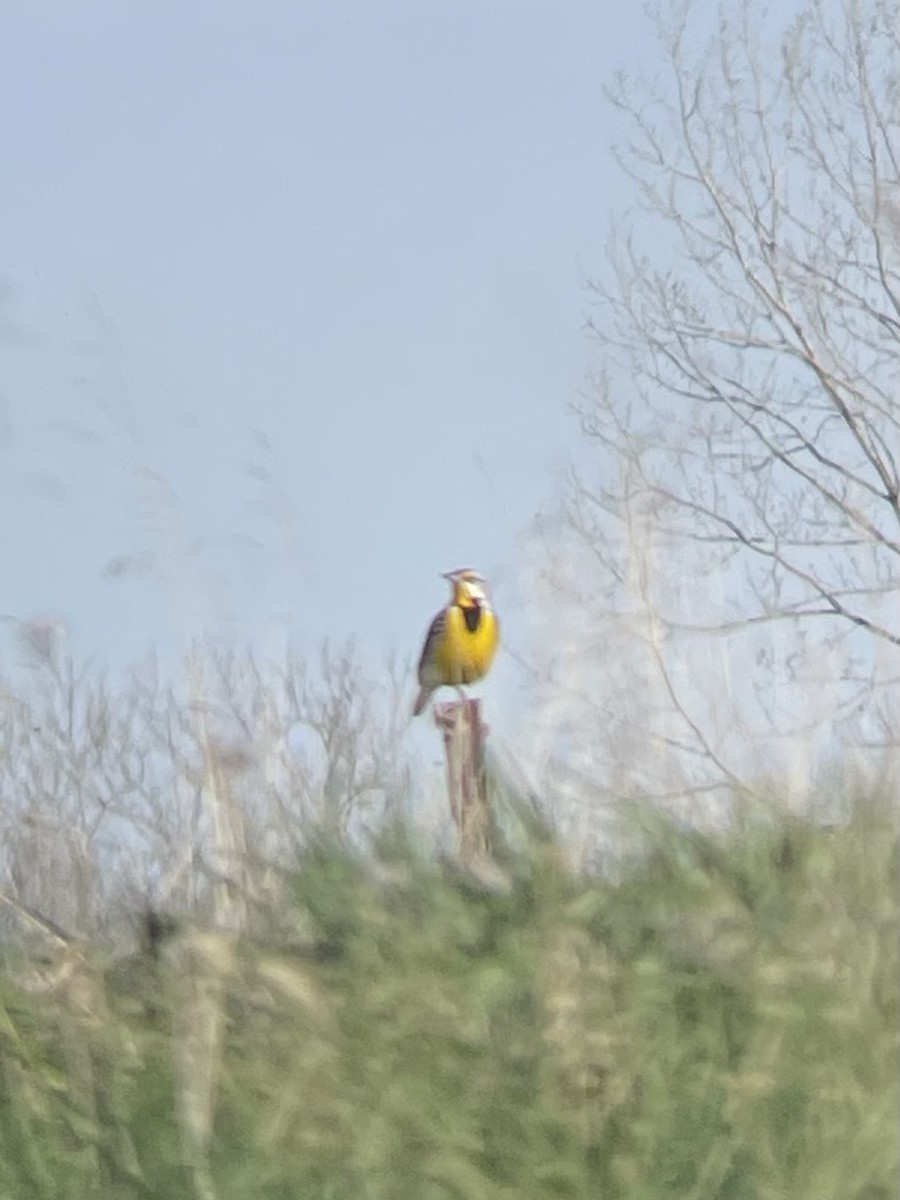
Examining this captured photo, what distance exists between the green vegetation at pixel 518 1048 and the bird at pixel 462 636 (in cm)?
253

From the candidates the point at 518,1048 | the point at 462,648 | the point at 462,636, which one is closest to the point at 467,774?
the point at 518,1048

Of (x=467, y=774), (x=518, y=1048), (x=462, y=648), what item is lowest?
(x=518, y=1048)

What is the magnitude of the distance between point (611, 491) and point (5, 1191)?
79.2 inches

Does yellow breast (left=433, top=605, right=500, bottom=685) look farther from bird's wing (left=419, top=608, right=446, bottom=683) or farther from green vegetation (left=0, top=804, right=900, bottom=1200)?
green vegetation (left=0, top=804, right=900, bottom=1200)

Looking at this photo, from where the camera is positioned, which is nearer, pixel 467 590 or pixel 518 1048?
pixel 518 1048

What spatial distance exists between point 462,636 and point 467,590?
0.44 meters

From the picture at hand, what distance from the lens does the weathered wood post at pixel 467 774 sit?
2807 millimetres

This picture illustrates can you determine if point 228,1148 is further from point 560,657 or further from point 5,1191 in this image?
point 560,657

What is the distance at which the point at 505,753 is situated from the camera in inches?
115

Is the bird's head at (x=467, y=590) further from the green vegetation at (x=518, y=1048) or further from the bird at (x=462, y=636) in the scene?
the green vegetation at (x=518, y=1048)

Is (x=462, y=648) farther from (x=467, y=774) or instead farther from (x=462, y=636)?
(x=467, y=774)

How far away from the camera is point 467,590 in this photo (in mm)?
6094

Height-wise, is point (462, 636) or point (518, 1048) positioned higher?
point (462, 636)

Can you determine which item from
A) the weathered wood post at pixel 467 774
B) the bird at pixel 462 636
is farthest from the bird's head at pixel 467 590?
the weathered wood post at pixel 467 774
